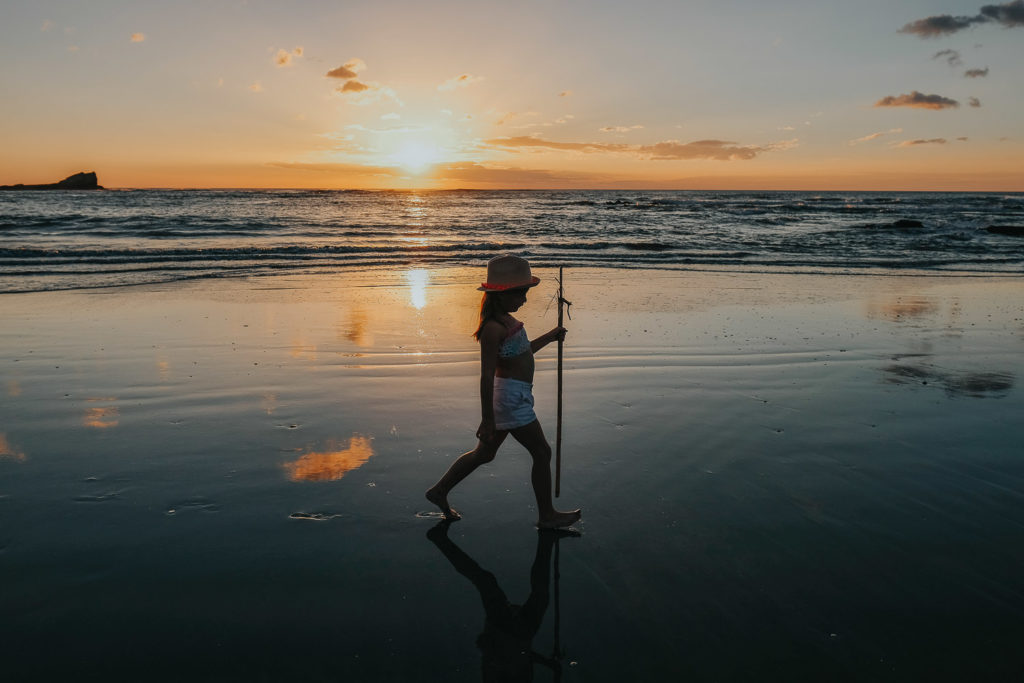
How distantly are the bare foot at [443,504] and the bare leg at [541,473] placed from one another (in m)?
0.57

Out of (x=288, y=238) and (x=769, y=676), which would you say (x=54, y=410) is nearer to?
(x=769, y=676)

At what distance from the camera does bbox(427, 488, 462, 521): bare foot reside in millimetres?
4125

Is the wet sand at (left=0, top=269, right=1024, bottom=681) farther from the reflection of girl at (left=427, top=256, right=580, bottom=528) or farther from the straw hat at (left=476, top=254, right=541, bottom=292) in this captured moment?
the straw hat at (left=476, top=254, right=541, bottom=292)

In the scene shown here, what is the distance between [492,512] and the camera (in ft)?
14.0

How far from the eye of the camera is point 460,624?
3104 millimetres

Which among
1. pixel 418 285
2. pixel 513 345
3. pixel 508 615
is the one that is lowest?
pixel 508 615

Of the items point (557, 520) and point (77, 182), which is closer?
point (557, 520)

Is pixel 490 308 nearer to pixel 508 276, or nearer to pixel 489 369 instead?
pixel 508 276

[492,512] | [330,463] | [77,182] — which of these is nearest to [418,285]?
[330,463]

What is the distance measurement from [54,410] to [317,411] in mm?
2478

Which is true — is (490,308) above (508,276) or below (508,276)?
below

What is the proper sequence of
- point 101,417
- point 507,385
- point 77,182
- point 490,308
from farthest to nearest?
1. point 77,182
2. point 101,417
3. point 507,385
4. point 490,308

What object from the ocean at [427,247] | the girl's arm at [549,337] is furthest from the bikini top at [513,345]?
the ocean at [427,247]

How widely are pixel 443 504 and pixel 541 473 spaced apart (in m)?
0.68
